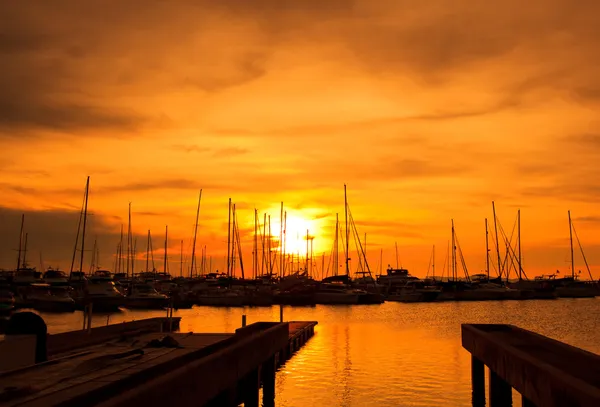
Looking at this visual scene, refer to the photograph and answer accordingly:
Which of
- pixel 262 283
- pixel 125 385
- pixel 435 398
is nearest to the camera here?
pixel 125 385

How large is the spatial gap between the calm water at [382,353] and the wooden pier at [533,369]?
4.80 meters

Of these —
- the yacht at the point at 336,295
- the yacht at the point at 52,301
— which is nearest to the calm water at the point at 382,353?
the yacht at the point at 52,301

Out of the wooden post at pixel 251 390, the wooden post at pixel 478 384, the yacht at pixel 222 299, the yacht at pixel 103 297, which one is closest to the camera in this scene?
the wooden post at pixel 251 390

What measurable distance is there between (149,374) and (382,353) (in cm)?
3163

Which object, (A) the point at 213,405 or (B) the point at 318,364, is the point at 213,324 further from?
(A) the point at 213,405

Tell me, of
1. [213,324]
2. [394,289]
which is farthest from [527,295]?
[213,324]

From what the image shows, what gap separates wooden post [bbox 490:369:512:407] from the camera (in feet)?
64.8

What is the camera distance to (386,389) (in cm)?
2780

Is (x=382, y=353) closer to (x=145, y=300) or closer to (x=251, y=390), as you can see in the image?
(x=251, y=390)

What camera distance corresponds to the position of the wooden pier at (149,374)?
10227 mm

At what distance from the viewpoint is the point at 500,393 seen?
Answer: 19859 millimetres

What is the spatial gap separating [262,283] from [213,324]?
50.6 metres

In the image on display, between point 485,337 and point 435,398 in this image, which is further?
point 435,398

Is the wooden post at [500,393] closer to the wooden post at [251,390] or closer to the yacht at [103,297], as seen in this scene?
the wooden post at [251,390]
